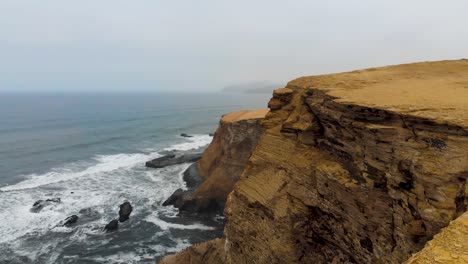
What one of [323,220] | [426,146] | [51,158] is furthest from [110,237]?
[51,158]

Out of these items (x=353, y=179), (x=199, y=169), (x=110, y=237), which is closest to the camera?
(x=353, y=179)

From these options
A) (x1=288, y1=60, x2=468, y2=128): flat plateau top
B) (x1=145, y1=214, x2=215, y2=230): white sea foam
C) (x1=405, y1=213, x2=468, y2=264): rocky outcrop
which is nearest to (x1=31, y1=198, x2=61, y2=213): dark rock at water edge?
(x1=145, y1=214, x2=215, y2=230): white sea foam

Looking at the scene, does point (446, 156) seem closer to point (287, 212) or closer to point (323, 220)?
point (323, 220)

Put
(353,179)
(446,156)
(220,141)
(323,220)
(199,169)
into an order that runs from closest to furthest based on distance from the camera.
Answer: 1. (446,156)
2. (353,179)
3. (323,220)
4. (220,141)
5. (199,169)

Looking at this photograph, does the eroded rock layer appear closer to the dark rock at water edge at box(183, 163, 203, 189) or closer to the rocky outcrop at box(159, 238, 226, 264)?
the rocky outcrop at box(159, 238, 226, 264)

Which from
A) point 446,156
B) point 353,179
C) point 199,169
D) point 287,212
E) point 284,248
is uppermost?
point 446,156

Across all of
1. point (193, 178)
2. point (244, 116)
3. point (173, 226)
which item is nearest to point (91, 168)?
point (193, 178)

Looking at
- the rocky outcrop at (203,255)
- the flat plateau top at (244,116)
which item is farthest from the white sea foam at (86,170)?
the rocky outcrop at (203,255)

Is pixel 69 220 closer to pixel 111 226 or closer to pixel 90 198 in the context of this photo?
pixel 111 226
